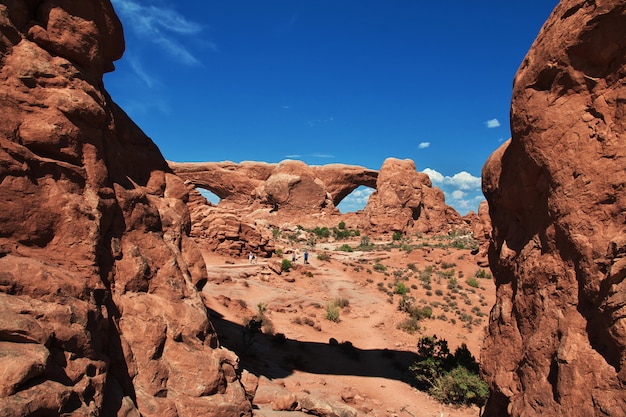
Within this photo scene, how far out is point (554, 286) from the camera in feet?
15.3

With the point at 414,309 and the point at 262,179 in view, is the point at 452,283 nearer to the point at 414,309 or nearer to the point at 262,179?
the point at 414,309

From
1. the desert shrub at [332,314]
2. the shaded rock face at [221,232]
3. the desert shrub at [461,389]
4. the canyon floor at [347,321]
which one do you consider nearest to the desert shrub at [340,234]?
the canyon floor at [347,321]

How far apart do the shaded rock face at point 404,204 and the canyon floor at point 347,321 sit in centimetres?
1252

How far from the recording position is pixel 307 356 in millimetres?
12555

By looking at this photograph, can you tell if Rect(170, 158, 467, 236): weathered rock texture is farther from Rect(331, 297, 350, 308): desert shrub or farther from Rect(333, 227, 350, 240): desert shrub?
Rect(331, 297, 350, 308): desert shrub

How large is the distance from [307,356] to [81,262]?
360 inches

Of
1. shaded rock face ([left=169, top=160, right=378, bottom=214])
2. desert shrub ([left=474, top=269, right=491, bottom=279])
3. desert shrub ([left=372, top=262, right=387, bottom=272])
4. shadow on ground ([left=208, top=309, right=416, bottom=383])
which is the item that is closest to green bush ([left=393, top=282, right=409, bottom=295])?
desert shrub ([left=372, top=262, right=387, bottom=272])

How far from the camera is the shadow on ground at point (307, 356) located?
10.7 m

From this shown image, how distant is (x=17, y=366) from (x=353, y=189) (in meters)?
52.2

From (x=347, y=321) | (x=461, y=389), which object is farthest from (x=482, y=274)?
(x=461, y=389)

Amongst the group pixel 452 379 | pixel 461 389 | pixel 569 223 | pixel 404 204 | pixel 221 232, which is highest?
pixel 404 204

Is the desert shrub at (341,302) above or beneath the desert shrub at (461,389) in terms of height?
above

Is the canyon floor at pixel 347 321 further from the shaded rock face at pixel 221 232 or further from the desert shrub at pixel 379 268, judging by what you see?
the shaded rock face at pixel 221 232

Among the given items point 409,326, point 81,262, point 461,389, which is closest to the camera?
point 81,262
